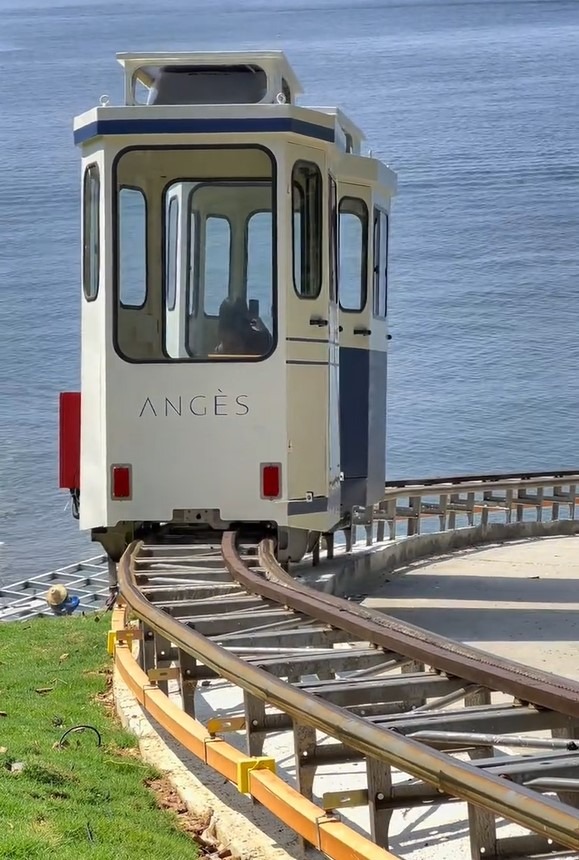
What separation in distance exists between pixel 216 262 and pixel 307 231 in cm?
90

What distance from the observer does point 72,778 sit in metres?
5.64

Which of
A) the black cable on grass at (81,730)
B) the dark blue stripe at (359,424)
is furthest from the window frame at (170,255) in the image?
the black cable on grass at (81,730)

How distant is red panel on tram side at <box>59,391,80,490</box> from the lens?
10.0m

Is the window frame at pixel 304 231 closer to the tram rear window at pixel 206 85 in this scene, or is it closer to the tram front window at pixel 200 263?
the tram front window at pixel 200 263

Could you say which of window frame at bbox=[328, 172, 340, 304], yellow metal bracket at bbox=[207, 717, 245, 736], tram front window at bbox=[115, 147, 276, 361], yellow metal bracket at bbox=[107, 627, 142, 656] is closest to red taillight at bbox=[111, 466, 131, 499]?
tram front window at bbox=[115, 147, 276, 361]

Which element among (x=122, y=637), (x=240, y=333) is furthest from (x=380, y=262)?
(x=122, y=637)

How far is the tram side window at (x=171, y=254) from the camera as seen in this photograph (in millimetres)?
9703

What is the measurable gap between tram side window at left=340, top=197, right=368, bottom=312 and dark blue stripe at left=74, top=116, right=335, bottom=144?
5.24 feet

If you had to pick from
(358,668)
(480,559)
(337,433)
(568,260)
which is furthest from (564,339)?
(358,668)

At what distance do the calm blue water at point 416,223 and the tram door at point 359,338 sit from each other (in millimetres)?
30249

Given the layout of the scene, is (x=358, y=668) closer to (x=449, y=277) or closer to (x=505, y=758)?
(x=505, y=758)

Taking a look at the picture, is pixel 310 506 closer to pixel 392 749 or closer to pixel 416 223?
pixel 392 749

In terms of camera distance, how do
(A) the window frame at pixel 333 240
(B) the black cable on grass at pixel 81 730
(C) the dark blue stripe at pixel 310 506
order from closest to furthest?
(B) the black cable on grass at pixel 81 730 → (C) the dark blue stripe at pixel 310 506 → (A) the window frame at pixel 333 240

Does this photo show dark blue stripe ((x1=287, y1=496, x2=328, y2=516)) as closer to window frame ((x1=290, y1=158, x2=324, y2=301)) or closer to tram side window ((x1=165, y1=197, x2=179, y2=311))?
window frame ((x1=290, y1=158, x2=324, y2=301))
